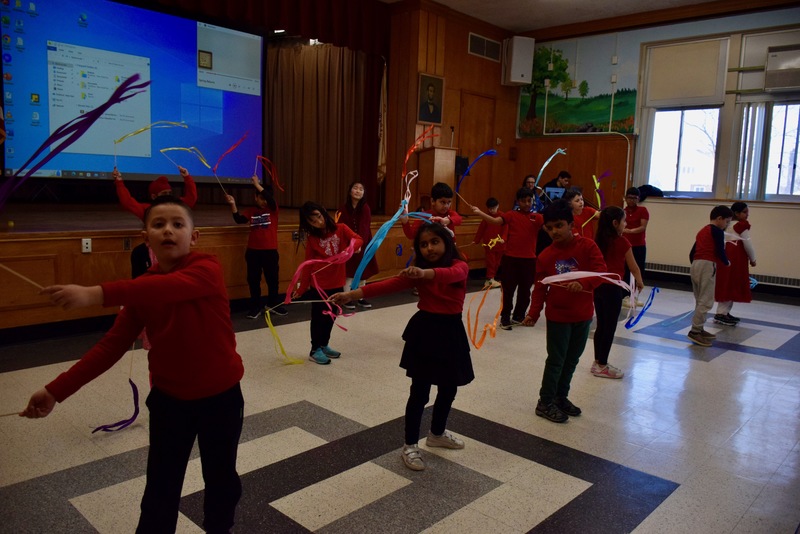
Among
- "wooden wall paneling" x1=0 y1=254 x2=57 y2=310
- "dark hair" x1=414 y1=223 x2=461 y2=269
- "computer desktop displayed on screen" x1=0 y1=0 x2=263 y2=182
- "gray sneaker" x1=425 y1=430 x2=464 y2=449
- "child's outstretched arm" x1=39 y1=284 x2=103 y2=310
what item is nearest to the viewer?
"child's outstretched arm" x1=39 y1=284 x2=103 y2=310

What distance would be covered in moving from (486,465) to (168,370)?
1.68 meters

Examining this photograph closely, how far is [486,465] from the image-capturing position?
281 cm

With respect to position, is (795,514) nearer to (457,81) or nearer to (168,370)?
(168,370)

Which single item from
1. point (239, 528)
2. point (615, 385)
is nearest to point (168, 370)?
point (239, 528)

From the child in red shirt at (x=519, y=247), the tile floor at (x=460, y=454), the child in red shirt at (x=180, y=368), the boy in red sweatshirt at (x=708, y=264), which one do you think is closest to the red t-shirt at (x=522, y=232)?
the child in red shirt at (x=519, y=247)

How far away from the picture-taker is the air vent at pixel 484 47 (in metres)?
9.52

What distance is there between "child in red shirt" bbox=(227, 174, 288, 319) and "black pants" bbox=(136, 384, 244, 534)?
157 inches

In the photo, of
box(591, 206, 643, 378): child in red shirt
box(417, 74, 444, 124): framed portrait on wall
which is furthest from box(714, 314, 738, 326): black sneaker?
box(417, 74, 444, 124): framed portrait on wall

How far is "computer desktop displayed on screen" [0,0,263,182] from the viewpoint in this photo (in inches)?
213

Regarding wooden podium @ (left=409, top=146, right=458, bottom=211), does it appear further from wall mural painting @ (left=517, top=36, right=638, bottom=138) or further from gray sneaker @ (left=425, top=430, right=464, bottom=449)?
gray sneaker @ (left=425, top=430, right=464, bottom=449)

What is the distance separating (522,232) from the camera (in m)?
5.61

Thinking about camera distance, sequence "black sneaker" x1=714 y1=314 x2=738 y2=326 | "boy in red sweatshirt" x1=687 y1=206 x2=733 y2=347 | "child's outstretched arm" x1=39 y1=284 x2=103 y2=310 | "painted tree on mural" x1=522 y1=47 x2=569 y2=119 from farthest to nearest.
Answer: "painted tree on mural" x1=522 y1=47 x2=569 y2=119
"black sneaker" x1=714 y1=314 x2=738 y2=326
"boy in red sweatshirt" x1=687 y1=206 x2=733 y2=347
"child's outstretched arm" x1=39 y1=284 x2=103 y2=310

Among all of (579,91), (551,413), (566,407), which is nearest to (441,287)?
(551,413)

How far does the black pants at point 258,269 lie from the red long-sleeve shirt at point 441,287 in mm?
3310
